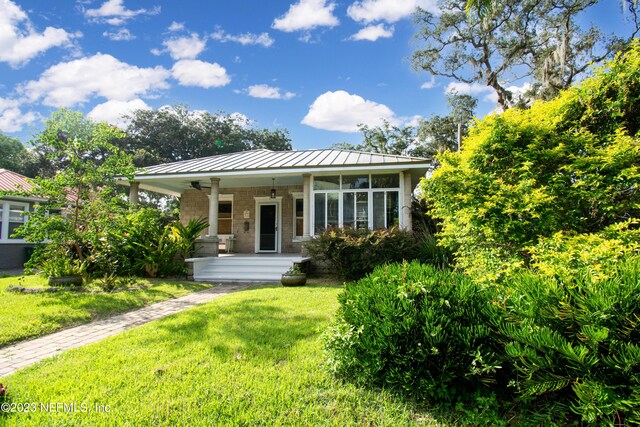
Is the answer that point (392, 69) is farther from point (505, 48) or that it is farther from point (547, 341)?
point (547, 341)

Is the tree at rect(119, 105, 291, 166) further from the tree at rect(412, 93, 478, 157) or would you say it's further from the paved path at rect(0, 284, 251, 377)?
the paved path at rect(0, 284, 251, 377)

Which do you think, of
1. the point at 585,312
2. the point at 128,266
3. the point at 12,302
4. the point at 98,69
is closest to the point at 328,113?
the point at 98,69

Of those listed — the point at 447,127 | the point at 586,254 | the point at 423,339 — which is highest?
the point at 447,127

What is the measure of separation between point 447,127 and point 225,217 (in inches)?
743

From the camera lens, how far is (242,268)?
10953 millimetres

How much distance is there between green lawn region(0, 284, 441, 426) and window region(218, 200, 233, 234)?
1111 cm

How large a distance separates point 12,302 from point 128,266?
328 cm

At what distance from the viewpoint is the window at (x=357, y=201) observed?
1122 centimetres

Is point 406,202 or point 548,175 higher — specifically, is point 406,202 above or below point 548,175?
above

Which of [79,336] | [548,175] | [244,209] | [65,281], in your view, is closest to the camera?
[79,336]

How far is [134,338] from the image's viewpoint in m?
4.20

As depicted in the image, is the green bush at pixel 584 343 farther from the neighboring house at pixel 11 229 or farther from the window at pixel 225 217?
the neighboring house at pixel 11 229

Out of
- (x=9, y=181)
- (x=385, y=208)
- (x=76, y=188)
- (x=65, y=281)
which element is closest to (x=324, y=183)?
(x=385, y=208)

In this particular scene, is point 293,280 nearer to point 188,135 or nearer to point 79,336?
point 79,336
